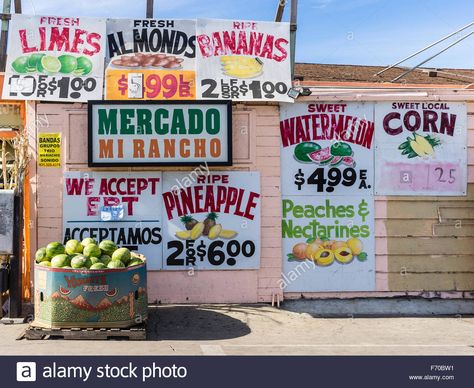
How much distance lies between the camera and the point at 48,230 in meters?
10.1

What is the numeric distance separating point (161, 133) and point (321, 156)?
260 cm

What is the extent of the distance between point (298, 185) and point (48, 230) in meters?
4.04

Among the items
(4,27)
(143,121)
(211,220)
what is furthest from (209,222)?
(4,27)

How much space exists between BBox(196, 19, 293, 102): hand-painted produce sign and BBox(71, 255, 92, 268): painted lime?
3.37 meters

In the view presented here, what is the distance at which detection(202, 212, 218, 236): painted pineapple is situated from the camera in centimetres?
1023

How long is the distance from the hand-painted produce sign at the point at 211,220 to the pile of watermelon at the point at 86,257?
1241 mm

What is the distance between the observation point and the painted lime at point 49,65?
402 inches

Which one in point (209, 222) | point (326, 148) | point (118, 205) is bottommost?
point (209, 222)

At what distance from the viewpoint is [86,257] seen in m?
8.53

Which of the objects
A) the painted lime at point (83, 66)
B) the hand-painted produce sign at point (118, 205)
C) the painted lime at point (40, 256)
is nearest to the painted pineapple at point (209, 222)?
the hand-painted produce sign at point (118, 205)

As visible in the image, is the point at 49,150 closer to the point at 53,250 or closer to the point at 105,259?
the point at 53,250

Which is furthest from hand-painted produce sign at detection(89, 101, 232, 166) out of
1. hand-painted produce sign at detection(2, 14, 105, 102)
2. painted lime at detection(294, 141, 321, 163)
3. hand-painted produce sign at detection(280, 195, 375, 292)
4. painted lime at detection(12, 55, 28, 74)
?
hand-painted produce sign at detection(280, 195, 375, 292)

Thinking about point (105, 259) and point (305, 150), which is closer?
point (105, 259)

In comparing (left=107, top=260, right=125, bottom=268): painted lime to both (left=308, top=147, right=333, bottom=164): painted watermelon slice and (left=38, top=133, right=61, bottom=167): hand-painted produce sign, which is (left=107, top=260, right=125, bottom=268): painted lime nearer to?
(left=38, top=133, right=61, bottom=167): hand-painted produce sign
